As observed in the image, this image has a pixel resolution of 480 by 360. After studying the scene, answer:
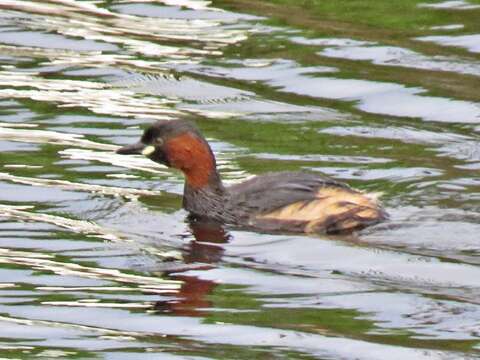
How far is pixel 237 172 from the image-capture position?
13172 millimetres

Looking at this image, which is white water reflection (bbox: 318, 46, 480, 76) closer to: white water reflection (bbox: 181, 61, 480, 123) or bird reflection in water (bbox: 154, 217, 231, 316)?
white water reflection (bbox: 181, 61, 480, 123)

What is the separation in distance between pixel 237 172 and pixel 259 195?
1.34m

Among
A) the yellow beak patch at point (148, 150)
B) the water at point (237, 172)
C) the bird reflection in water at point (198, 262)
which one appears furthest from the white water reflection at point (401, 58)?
the bird reflection in water at point (198, 262)

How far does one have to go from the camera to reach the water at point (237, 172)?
30.7ft

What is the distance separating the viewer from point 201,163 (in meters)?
12.3

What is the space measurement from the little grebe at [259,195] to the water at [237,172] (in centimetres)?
16

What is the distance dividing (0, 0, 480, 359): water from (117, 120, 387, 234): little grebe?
16 centimetres

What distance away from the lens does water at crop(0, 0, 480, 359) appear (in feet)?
30.7

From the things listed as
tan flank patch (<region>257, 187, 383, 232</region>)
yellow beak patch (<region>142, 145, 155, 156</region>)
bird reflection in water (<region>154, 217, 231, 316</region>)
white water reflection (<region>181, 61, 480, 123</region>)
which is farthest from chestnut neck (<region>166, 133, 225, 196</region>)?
white water reflection (<region>181, 61, 480, 123</region>)

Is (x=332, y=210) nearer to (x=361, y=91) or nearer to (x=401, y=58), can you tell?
(x=361, y=91)

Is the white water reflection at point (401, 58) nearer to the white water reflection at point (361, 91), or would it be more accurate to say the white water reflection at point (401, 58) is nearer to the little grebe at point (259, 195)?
the white water reflection at point (361, 91)

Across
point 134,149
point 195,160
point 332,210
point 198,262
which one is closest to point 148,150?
point 134,149

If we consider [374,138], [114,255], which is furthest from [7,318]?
[374,138]

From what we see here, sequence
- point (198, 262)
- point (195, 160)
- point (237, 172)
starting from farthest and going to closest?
point (237, 172) → point (195, 160) → point (198, 262)
